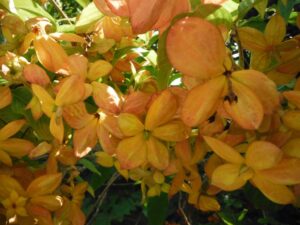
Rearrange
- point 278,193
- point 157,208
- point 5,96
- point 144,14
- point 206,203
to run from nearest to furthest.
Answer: point 144,14
point 278,193
point 5,96
point 206,203
point 157,208

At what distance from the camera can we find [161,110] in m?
0.48

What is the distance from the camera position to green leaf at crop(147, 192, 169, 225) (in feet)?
2.99

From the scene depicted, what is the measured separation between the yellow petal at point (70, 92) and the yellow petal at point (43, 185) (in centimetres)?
13

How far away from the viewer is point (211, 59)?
0.39m

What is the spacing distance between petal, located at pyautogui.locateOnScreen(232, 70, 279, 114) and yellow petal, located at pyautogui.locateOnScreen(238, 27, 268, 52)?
4.5 inches

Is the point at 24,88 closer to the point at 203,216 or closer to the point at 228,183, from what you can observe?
the point at 228,183

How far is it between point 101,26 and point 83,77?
0.12 m

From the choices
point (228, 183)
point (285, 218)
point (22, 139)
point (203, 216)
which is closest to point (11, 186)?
point (22, 139)

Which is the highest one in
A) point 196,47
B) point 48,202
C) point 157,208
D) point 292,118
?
point 196,47

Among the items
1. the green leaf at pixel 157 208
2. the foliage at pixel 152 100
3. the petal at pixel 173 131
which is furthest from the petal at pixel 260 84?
the green leaf at pixel 157 208

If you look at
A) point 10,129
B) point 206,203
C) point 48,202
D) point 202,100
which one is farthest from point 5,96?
point 206,203

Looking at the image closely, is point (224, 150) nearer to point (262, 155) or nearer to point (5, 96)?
point (262, 155)

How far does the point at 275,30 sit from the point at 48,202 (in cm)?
35

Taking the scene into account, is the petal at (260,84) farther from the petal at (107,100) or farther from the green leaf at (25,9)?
the green leaf at (25,9)
